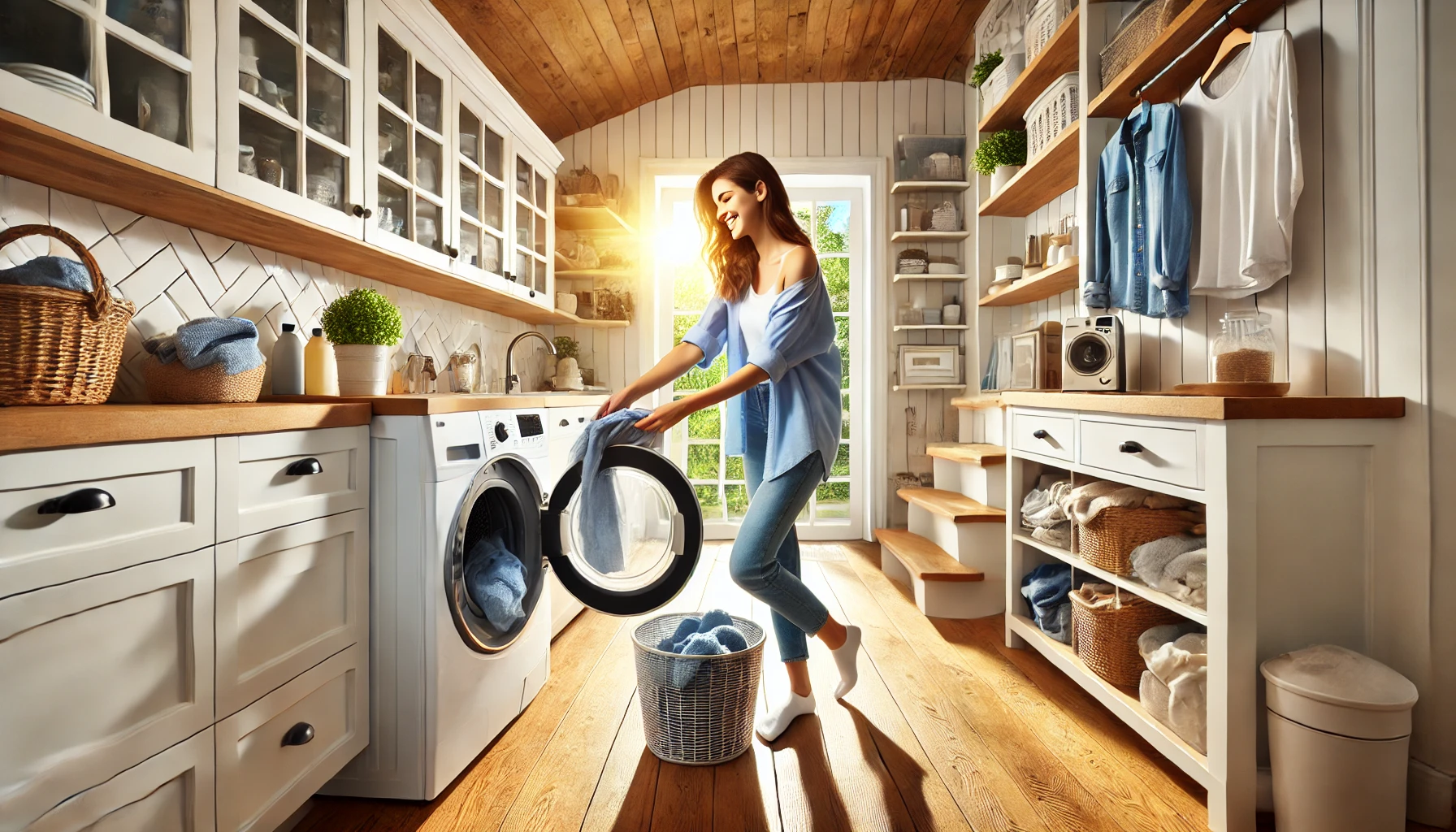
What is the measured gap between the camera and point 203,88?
140 centimetres

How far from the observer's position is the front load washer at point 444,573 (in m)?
1.48

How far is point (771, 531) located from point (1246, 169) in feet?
5.13

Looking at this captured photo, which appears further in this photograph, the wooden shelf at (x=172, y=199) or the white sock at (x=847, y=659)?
the white sock at (x=847, y=659)

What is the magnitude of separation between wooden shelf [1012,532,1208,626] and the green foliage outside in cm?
210

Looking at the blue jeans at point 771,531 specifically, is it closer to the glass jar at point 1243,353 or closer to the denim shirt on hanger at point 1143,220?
the glass jar at point 1243,353

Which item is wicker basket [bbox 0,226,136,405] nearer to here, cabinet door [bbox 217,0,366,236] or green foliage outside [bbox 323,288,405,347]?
cabinet door [bbox 217,0,366,236]

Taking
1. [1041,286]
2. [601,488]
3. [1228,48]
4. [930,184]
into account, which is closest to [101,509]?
[601,488]

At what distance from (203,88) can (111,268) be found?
46 cm

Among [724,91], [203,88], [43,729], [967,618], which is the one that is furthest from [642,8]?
[43,729]

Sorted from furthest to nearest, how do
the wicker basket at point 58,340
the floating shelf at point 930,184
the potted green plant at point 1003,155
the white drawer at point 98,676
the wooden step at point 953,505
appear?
1. the floating shelf at point 930,184
2. the potted green plant at point 1003,155
3. the wooden step at point 953,505
4. the wicker basket at point 58,340
5. the white drawer at point 98,676

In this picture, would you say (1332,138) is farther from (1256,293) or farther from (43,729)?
(43,729)

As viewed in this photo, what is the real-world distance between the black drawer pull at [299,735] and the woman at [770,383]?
872 millimetres

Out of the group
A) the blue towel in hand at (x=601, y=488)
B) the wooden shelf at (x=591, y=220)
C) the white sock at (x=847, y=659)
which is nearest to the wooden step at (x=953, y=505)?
the white sock at (x=847, y=659)

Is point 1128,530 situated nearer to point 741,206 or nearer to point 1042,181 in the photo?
point 741,206
